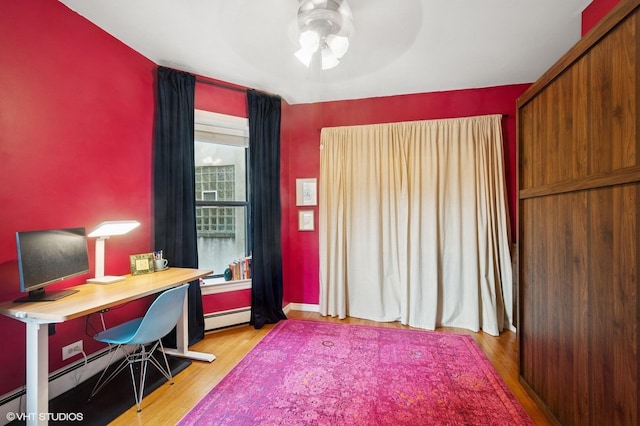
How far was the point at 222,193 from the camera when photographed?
127 inches

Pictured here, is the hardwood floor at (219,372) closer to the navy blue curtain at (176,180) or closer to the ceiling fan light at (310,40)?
the navy blue curtain at (176,180)

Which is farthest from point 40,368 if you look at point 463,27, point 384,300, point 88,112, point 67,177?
point 463,27

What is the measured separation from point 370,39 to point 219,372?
2987 mm

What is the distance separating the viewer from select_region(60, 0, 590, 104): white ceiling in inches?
72.9

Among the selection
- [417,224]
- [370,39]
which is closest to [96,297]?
[370,39]

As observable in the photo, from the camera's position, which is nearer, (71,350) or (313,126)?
(71,350)

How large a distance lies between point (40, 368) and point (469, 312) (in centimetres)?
355

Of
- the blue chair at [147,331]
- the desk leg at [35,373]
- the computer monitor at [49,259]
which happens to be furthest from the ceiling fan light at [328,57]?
the desk leg at [35,373]

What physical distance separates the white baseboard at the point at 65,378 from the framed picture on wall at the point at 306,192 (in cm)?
240

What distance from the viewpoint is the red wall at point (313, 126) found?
318 cm

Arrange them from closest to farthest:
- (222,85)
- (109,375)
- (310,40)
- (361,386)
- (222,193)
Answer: (310,40)
(361,386)
(109,375)
(222,85)
(222,193)

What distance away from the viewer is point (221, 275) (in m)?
3.21

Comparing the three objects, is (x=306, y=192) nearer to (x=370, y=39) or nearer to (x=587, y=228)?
(x=370, y=39)

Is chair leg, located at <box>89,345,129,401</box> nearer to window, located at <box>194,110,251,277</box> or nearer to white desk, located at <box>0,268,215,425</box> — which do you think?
white desk, located at <box>0,268,215,425</box>
